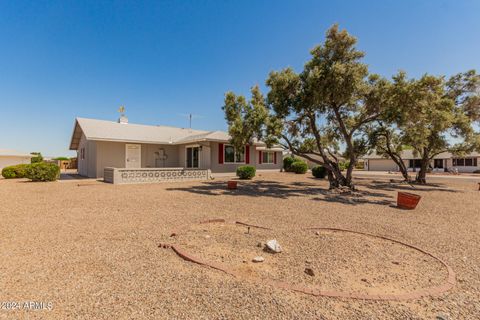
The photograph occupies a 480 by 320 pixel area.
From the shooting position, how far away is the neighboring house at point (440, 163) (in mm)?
35344

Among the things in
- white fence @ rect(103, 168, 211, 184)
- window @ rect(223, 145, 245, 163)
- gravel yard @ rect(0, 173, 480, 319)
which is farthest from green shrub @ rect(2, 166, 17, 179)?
window @ rect(223, 145, 245, 163)

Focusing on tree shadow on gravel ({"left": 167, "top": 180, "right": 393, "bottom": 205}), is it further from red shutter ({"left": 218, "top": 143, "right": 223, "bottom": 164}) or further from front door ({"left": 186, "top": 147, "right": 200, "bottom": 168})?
front door ({"left": 186, "top": 147, "right": 200, "bottom": 168})

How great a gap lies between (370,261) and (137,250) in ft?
13.0

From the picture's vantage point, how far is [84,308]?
2.34 meters

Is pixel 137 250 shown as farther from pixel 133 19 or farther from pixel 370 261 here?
pixel 133 19

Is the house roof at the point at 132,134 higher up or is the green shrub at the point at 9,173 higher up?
the house roof at the point at 132,134

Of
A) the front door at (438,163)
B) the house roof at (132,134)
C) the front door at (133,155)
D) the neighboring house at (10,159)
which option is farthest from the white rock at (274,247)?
the front door at (438,163)

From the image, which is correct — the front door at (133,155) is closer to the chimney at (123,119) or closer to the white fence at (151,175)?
the white fence at (151,175)

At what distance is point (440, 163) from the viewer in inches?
1582

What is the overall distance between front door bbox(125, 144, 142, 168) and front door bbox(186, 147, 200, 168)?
12.3 ft

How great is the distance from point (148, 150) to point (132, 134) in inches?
72.0

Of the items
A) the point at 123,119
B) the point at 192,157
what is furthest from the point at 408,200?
the point at 123,119

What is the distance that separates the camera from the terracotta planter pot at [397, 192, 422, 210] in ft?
25.3

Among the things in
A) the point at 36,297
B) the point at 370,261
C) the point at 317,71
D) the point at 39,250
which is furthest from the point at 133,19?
the point at 370,261
